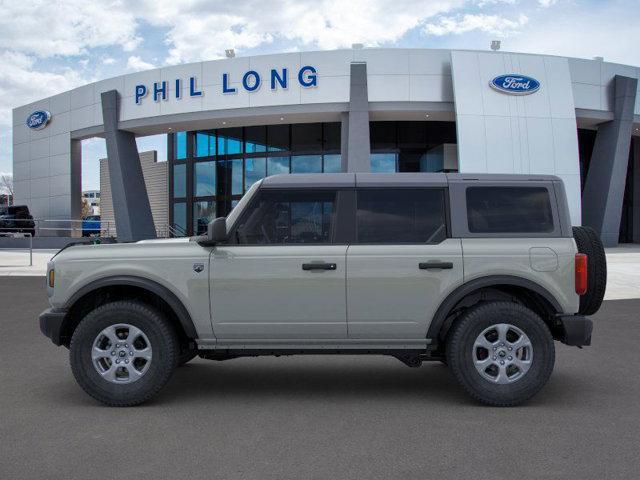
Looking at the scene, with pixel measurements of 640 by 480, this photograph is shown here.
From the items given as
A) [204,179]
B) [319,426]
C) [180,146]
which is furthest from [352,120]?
[319,426]

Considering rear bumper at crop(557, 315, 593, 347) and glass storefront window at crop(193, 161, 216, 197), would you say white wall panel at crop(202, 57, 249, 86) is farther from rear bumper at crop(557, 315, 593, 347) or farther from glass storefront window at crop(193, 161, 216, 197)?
rear bumper at crop(557, 315, 593, 347)

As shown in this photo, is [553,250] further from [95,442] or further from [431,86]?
[431,86]

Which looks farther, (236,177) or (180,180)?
(180,180)

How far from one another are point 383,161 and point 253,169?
7.09m

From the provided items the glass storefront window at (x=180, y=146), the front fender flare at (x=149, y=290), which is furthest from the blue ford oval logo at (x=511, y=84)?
the front fender flare at (x=149, y=290)

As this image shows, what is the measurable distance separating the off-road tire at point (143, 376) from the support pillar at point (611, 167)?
1029 inches

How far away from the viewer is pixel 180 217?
3619cm

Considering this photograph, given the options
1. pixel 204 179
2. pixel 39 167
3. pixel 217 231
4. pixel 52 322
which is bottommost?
pixel 52 322

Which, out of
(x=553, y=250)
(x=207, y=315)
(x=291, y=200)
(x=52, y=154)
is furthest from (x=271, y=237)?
(x=52, y=154)

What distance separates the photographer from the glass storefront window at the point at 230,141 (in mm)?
33000

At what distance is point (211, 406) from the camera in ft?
16.0

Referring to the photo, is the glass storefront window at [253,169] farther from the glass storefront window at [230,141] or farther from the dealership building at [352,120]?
the glass storefront window at [230,141]

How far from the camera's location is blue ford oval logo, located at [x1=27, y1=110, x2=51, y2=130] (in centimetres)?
3412

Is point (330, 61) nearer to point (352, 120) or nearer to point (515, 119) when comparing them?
point (352, 120)
